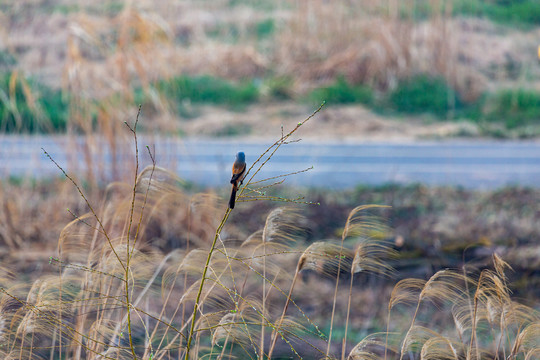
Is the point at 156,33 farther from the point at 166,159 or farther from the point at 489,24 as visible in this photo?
the point at 489,24

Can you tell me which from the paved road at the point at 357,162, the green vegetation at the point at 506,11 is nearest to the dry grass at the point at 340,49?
the green vegetation at the point at 506,11

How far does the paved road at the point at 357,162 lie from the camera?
8.65m

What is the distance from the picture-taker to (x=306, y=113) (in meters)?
12.2

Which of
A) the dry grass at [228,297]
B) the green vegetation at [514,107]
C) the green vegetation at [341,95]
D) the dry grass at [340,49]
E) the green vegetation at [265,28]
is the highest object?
the green vegetation at [265,28]

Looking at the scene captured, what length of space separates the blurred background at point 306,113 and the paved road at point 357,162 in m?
0.05

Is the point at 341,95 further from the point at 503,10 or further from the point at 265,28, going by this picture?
the point at 503,10

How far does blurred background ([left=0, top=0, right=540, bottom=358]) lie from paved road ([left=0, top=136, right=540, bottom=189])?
0.05 meters

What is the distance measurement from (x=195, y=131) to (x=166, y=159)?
5.25m

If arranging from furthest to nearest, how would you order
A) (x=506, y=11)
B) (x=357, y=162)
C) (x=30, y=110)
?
(x=506, y=11) < (x=30, y=110) < (x=357, y=162)

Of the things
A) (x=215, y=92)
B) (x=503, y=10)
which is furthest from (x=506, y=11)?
(x=215, y=92)

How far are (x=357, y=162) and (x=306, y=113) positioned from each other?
2.77 meters

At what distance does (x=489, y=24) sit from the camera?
17.3 meters

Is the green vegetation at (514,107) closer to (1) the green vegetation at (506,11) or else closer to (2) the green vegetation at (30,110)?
(1) the green vegetation at (506,11)

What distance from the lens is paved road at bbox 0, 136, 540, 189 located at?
8648 mm
